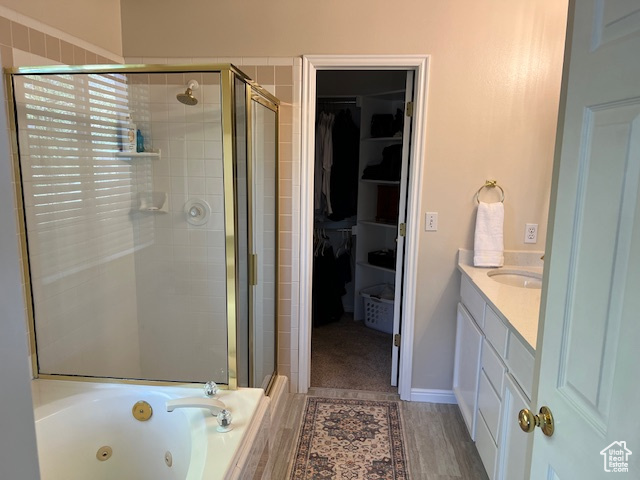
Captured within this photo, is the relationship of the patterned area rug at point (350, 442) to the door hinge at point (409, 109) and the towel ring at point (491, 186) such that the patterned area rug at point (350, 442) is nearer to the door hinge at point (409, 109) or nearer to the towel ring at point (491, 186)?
the towel ring at point (491, 186)

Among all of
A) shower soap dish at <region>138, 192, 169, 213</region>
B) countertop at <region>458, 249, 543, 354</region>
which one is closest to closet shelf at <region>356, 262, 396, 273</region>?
countertop at <region>458, 249, 543, 354</region>

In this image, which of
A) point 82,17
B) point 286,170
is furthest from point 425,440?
point 82,17

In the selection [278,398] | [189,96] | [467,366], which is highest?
[189,96]

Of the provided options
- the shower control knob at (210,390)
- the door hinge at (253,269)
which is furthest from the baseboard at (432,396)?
the shower control knob at (210,390)

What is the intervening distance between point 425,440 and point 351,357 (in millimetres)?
1057

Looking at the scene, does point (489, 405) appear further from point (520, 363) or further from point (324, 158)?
point (324, 158)

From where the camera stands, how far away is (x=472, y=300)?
233 cm

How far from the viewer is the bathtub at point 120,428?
68.2 inches

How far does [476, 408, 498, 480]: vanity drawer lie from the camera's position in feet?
6.11

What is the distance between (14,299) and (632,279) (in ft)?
2.96

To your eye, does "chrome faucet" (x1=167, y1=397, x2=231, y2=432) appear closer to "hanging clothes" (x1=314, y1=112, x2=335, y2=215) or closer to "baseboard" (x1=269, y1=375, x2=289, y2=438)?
"baseboard" (x1=269, y1=375, x2=289, y2=438)

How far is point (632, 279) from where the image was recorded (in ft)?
2.41

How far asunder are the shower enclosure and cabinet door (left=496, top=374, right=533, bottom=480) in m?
1.16
